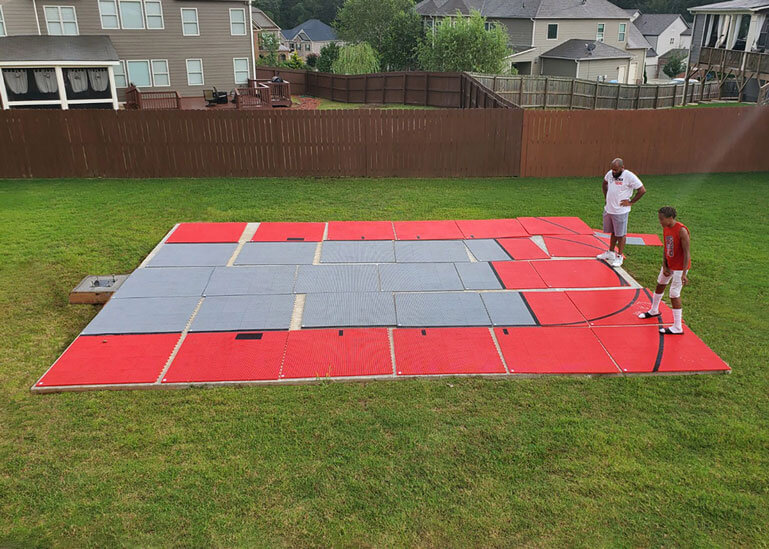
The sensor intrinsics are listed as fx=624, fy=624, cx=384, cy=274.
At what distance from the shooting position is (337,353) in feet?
24.7

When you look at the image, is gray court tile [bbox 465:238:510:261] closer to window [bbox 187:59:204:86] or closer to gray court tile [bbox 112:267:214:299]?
gray court tile [bbox 112:267:214:299]

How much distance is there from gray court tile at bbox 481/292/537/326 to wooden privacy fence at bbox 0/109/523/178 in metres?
8.69

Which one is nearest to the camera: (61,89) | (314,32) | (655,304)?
(655,304)

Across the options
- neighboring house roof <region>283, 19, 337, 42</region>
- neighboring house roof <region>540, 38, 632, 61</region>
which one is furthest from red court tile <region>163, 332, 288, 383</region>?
neighboring house roof <region>283, 19, 337, 42</region>

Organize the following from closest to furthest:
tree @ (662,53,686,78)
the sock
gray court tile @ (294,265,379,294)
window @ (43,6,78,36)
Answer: the sock, gray court tile @ (294,265,379,294), window @ (43,6,78,36), tree @ (662,53,686,78)

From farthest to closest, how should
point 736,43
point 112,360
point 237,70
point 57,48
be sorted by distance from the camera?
point 736,43 < point 237,70 < point 57,48 < point 112,360

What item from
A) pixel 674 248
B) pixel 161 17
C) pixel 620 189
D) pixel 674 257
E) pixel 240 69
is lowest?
pixel 674 257

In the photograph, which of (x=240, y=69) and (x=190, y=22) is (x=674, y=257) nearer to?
(x=190, y=22)

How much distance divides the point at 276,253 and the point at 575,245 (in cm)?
539

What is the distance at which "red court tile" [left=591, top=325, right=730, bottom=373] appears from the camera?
23.7 ft

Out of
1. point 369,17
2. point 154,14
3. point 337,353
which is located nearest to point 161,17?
point 154,14

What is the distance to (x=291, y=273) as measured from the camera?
10.0 m

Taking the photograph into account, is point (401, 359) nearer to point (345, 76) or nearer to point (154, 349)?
point (154, 349)

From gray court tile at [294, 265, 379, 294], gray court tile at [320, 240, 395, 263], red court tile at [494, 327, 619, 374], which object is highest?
gray court tile at [320, 240, 395, 263]
